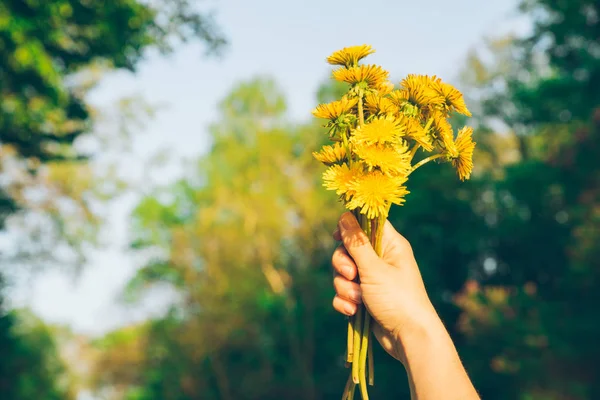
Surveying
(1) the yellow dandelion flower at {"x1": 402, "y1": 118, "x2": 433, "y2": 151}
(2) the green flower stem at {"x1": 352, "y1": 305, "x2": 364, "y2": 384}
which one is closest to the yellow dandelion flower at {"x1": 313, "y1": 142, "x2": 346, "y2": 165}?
(1) the yellow dandelion flower at {"x1": 402, "y1": 118, "x2": 433, "y2": 151}

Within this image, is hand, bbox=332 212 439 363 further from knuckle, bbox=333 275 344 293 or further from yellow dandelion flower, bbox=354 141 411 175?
yellow dandelion flower, bbox=354 141 411 175

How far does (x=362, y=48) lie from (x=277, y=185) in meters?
25.2

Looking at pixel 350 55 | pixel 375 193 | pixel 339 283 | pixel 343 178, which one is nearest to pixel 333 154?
pixel 343 178

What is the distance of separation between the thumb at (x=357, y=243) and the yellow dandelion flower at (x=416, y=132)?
0.34m

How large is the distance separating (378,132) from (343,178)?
188 millimetres

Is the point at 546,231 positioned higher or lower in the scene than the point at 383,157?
higher

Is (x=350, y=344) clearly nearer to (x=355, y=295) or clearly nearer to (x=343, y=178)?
(x=355, y=295)

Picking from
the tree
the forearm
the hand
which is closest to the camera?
the forearm

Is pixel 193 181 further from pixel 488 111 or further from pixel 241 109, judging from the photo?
pixel 488 111

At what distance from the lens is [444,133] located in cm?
192

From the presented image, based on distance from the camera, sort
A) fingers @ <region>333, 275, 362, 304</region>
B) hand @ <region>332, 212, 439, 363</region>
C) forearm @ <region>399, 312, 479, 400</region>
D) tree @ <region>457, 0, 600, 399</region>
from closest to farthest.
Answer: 1. forearm @ <region>399, 312, 479, 400</region>
2. hand @ <region>332, 212, 439, 363</region>
3. fingers @ <region>333, 275, 362, 304</region>
4. tree @ <region>457, 0, 600, 399</region>

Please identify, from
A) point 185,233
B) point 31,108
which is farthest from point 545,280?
point 31,108

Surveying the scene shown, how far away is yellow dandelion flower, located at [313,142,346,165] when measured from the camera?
6.12ft

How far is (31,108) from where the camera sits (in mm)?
8586
